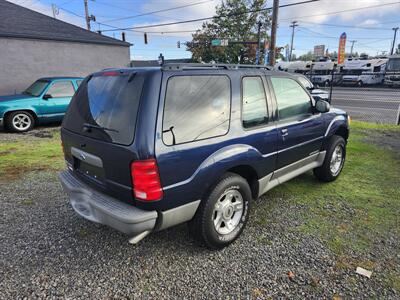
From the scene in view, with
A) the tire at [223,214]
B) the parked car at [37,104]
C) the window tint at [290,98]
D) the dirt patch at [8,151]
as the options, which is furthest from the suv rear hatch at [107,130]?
the parked car at [37,104]

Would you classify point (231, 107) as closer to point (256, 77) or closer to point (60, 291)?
point (256, 77)

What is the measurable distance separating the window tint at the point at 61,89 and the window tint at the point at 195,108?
7.53m

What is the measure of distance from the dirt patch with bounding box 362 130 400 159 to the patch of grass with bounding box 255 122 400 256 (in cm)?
117

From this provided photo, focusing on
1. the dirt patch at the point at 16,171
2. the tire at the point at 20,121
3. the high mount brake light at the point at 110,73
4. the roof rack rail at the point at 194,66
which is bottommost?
the dirt patch at the point at 16,171

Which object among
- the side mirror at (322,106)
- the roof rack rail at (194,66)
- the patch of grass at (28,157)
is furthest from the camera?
the patch of grass at (28,157)

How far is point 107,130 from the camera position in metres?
2.26

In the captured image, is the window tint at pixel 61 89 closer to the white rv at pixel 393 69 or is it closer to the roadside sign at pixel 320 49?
the white rv at pixel 393 69

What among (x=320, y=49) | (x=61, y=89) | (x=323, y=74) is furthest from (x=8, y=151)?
(x=320, y=49)

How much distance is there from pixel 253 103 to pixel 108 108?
4.82 feet

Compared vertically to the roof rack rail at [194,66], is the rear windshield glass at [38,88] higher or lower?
lower

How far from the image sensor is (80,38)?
14.0m

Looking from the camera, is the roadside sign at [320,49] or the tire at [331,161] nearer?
the tire at [331,161]

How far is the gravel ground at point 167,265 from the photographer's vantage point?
2201 mm

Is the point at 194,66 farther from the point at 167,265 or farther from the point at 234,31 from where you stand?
the point at 234,31
